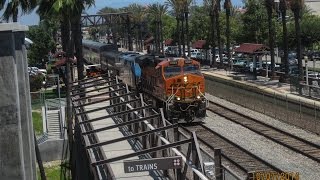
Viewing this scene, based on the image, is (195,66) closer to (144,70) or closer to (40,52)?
(144,70)

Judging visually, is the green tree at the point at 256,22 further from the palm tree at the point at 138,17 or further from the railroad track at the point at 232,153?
the palm tree at the point at 138,17

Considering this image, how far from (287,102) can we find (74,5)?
1343 centimetres

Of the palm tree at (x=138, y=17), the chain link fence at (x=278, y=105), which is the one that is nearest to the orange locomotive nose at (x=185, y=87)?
the chain link fence at (x=278, y=105)

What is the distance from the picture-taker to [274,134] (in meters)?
28.2

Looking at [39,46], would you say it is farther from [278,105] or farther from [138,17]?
[138,17]

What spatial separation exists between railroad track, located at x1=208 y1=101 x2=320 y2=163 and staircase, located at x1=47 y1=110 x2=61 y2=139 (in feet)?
33.0

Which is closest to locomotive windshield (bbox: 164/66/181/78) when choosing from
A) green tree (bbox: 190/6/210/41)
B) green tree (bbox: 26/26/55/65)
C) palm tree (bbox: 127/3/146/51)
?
green tree (bbox: 26/26/55/65)

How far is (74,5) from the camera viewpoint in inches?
1192

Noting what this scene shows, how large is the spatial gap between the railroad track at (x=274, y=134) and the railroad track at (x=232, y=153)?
233cm

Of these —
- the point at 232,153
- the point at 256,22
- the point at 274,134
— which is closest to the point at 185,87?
the point at 274,134

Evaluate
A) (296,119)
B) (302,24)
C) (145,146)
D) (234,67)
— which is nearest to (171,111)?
(296,119)

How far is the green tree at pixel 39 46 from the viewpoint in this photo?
79000 mm

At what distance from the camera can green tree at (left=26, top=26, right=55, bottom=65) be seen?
259 ft

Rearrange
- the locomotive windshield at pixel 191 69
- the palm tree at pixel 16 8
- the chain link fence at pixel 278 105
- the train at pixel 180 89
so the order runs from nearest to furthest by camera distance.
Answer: the chain link fence at pixel 278 105 → the train at pixel 180 89 → the locomotive windshield at pixel 191 69 → the palm tree at pixel 16 8
